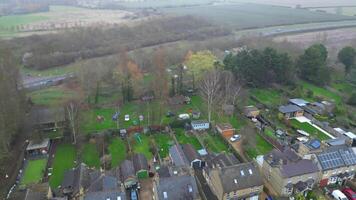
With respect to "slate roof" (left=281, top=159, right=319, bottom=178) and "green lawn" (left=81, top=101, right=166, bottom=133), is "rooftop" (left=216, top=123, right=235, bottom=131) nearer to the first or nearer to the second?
"green lawn" (left=81, top=101, right=166, bottom=133)

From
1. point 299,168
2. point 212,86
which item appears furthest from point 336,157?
point 212,86

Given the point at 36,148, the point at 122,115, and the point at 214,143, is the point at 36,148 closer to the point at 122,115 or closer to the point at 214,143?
the point at 122,115

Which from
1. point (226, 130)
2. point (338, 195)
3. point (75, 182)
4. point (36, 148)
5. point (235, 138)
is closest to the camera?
point (338, 195)

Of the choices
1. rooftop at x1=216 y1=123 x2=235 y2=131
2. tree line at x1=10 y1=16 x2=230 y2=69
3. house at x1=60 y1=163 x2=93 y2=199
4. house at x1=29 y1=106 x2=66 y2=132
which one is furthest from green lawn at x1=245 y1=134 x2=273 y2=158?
tree line at x1=10 y1=16 x2=230 y2=69

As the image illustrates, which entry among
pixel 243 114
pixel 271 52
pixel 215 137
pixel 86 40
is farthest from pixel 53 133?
pixel 86 40

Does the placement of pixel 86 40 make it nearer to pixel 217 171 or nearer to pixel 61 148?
pixel 61 148

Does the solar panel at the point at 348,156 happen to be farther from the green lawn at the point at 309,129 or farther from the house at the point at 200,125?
the house at the point at 200,125
